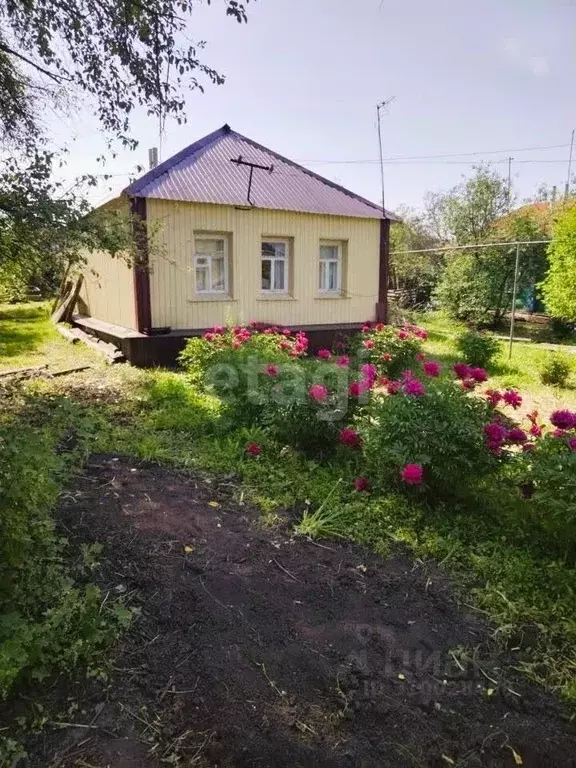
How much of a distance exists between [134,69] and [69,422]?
336 centimetres

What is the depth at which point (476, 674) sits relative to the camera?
202 centimetres

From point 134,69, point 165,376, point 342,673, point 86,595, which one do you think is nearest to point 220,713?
point 342,673

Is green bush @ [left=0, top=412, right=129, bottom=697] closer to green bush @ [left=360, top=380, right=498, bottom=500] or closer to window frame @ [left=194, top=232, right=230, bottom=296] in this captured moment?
green bush @ [left=360, top=380, right=498, bottom=500]

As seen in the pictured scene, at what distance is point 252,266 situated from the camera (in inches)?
378

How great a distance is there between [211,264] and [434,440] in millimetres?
7233

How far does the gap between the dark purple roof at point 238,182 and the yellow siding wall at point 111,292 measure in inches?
62.9

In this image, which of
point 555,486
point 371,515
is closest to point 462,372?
point 555,486

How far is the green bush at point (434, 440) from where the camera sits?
3.05 metres

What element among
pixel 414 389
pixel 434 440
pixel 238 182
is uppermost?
pixel 238 182

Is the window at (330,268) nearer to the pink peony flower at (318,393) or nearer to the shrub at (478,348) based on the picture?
the shrub at (478,348)

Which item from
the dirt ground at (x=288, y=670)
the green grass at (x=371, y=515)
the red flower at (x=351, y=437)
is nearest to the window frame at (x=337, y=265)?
the green grass at (x=371, y=515)

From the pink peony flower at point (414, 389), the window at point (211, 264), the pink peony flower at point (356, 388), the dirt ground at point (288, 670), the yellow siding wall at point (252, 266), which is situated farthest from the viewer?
the window at point (211, 264)

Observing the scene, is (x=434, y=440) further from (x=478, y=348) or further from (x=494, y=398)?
(x=478, y=348)

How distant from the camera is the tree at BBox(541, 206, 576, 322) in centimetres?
1061
